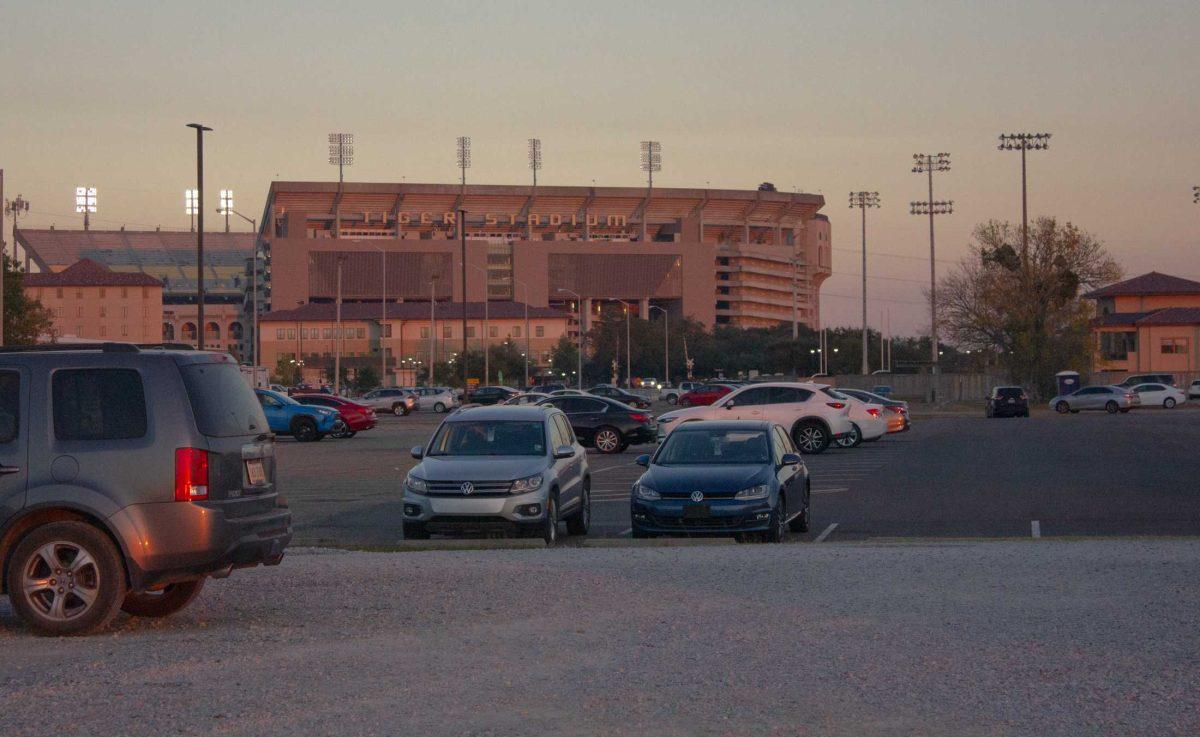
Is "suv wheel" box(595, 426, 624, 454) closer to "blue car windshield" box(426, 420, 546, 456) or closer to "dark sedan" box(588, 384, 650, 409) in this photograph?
"dark sedan" box(588, 384, 650, 409)

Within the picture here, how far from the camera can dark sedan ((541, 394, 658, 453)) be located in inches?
1460

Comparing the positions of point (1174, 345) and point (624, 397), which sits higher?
point (1174, 345)

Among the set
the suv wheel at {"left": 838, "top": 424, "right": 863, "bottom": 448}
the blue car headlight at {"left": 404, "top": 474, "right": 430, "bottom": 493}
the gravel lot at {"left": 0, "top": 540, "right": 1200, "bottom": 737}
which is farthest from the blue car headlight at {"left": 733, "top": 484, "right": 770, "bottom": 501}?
the suv wheel at {"left": 838, "top": 424, "right": 863, "bottom": 448}

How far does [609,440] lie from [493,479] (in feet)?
68.7

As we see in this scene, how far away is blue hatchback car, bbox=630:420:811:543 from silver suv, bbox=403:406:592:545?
106cm

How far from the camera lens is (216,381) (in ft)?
31.3

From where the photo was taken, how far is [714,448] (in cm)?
1769

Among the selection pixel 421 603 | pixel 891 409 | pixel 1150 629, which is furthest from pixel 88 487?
pixel 891 409

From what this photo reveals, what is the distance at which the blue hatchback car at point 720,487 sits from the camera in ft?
53.3

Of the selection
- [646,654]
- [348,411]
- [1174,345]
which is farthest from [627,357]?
[646,654]

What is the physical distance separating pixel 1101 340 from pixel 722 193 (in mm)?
78474

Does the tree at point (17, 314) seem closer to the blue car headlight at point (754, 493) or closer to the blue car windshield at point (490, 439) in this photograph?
the blue car windshield at point (490, 439)

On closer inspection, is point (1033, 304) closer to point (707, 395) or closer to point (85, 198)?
point (707, 395)

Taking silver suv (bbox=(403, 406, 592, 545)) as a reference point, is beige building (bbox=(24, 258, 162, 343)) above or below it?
above
